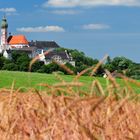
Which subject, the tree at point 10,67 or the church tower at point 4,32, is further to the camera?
the church tower at point 4,32

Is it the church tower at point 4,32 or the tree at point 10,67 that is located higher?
the church tower at point 4,32

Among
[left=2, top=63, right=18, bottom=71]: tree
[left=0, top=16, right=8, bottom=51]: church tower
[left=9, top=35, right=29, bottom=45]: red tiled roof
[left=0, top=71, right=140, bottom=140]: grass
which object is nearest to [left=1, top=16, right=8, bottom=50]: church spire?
[left=0, top=16, right=8, bottom=51]: church tower

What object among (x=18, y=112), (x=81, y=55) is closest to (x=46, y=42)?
(x=81, y=55)

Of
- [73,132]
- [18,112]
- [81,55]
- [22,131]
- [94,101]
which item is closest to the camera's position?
[94,101]

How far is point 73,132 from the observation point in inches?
93.9

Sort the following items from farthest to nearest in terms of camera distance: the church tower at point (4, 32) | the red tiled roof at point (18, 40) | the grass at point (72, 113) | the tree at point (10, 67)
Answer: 1. the red tiled roof at point (18, 40)
2. the church tower at point (4, 32)
3. the tree at point (10, 67)
4. the grass at point (72, 113)

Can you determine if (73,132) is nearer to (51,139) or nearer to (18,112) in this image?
(51,139)

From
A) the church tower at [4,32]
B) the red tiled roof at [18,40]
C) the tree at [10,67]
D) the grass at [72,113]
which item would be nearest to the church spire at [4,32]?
the church tower at [4,32]

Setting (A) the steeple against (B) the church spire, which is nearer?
(B) the church spire

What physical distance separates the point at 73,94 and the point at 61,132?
0.68 ft

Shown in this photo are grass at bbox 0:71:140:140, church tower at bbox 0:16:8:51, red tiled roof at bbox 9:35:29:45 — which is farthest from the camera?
red tiled roof at bbox 9:35:29:45

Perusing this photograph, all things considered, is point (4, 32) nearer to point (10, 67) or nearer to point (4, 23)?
point (4, 23)

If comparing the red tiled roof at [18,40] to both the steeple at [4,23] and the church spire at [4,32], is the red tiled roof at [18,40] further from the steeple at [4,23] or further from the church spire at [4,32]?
the steeple at [4,23]

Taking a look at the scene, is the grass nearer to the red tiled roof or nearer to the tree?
the tree
